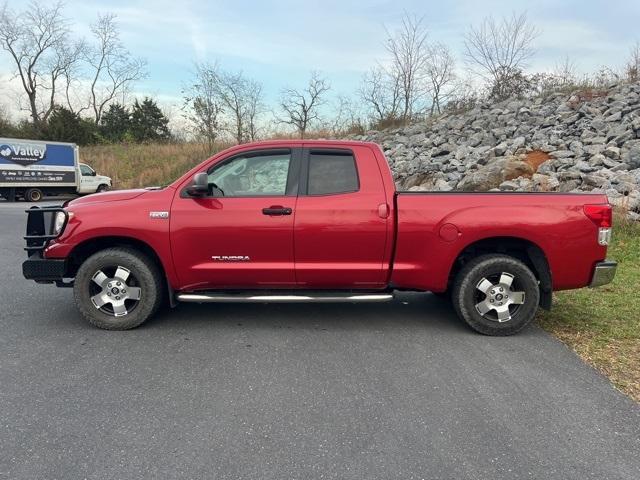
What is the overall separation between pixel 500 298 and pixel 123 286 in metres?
3.86

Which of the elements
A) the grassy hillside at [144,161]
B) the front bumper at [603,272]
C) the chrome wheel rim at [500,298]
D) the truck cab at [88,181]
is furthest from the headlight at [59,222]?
the grassy hillside at [144,161]

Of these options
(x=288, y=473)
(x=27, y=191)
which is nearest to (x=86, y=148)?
(x=27, y=191)

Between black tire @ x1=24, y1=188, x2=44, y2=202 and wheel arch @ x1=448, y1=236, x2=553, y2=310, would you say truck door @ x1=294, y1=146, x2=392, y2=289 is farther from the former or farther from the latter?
black tire @ x1=24, y1=188, x2=44, y2=202

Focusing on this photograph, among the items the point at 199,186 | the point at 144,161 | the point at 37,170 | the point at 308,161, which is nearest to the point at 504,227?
the point at 308,161

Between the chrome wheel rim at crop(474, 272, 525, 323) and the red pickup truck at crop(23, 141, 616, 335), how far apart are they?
0.04 ft

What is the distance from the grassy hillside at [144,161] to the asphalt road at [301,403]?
26189 millimetres

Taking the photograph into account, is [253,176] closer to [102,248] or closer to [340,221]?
[340,221]

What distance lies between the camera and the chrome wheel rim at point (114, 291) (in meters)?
4.88

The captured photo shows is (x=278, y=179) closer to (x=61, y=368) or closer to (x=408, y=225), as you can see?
(x=408, y=225)

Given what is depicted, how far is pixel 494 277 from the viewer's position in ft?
16.2

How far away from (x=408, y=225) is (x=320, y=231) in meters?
0.88

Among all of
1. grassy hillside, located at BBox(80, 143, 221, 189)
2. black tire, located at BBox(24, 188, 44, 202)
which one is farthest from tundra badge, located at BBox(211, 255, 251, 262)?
grassy hillside, located at BBox(80, 143, 221, 189)

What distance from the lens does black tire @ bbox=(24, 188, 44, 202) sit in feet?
79.7

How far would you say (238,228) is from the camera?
15.6 feet
